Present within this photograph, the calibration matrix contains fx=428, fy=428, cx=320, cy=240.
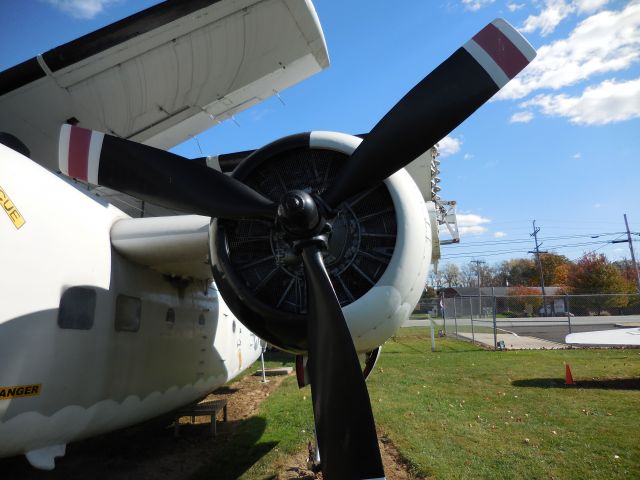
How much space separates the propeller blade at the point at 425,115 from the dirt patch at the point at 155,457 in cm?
329

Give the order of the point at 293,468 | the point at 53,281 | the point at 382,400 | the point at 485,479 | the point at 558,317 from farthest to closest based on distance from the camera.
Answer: the point at 558,317 → the point at 382,400 → the point at 293,468 → the point at 485,479 → the point at 53,281

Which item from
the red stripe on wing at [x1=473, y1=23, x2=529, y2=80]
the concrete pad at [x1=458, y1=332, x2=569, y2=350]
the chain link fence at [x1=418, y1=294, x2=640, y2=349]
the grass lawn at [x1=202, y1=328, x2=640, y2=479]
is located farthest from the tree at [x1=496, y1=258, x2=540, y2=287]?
the red stripe on wing at [x1=473, y1=23, x2=529, y2=80]

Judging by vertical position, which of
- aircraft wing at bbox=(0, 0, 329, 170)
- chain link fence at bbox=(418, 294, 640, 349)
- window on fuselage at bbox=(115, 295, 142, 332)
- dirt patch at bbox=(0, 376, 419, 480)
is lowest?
dirt patch at bbox=(0, 376, 419, 480)

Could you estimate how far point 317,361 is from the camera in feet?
10.3

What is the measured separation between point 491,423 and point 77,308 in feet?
19.0

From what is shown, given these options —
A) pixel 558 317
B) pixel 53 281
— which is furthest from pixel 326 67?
pixel 558 317

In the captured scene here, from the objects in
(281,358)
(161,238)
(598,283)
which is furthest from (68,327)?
(598,283)

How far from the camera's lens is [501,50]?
3.36 metres

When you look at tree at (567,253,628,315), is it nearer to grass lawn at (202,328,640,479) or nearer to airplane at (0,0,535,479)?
grass lawn at (202,328,640,479)

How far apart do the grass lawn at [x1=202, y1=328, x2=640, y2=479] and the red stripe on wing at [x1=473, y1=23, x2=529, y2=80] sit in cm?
398

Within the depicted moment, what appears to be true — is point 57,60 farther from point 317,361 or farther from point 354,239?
point 317,361

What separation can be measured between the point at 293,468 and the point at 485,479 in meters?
2.11

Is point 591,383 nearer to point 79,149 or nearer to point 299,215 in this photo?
point 299,215

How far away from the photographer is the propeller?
311 centimetres
